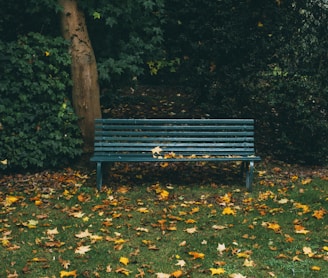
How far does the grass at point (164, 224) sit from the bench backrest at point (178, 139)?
0.50 metres

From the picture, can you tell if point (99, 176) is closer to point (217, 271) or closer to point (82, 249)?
point (82, 249)

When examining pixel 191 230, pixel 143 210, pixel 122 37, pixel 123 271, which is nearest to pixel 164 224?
pixel 191 230

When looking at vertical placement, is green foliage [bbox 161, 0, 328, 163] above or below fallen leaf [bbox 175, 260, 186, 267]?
above

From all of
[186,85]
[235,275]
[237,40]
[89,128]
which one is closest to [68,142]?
[89,128]

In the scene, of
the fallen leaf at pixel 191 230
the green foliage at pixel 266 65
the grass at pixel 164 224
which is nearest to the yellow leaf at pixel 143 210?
the grass at pixel 164 224

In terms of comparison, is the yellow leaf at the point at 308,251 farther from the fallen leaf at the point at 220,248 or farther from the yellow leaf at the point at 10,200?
the yellow leaf at the point at 10,200

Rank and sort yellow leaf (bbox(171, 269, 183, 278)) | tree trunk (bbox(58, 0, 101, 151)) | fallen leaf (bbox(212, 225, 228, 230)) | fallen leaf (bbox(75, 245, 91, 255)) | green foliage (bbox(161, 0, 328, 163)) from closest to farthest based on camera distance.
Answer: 1. yellow leaf (bbox(171, 269, 183, 278))
2. fallen leaf (bbox(75, 245, 91, 255))
3. fallen leaf (bbox(212, 225, 228, 230))
4. tree trunk (bbox(58, 0, 101, 151))
5. green foliage (bbox(161, 0, 328, 163))

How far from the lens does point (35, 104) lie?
7.90 meters

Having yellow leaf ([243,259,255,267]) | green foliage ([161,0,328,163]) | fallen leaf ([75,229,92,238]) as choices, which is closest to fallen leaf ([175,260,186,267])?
yellow leaf ([243,259,255,267])

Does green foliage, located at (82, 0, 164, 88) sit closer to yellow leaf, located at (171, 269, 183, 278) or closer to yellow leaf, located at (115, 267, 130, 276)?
yellow leaf, located at (115, 267, 130, 276)

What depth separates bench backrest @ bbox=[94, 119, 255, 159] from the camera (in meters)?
7.50

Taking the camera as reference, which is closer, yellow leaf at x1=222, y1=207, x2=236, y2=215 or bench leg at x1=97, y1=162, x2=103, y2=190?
yellow leaf at x1=222, y1=207, x2=236, y2=215

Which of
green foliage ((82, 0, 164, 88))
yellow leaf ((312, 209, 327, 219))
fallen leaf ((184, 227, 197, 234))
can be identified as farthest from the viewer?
green foliage ((82, 0, 164, 88))

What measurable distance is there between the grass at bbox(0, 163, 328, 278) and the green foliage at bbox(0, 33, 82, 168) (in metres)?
0.35
